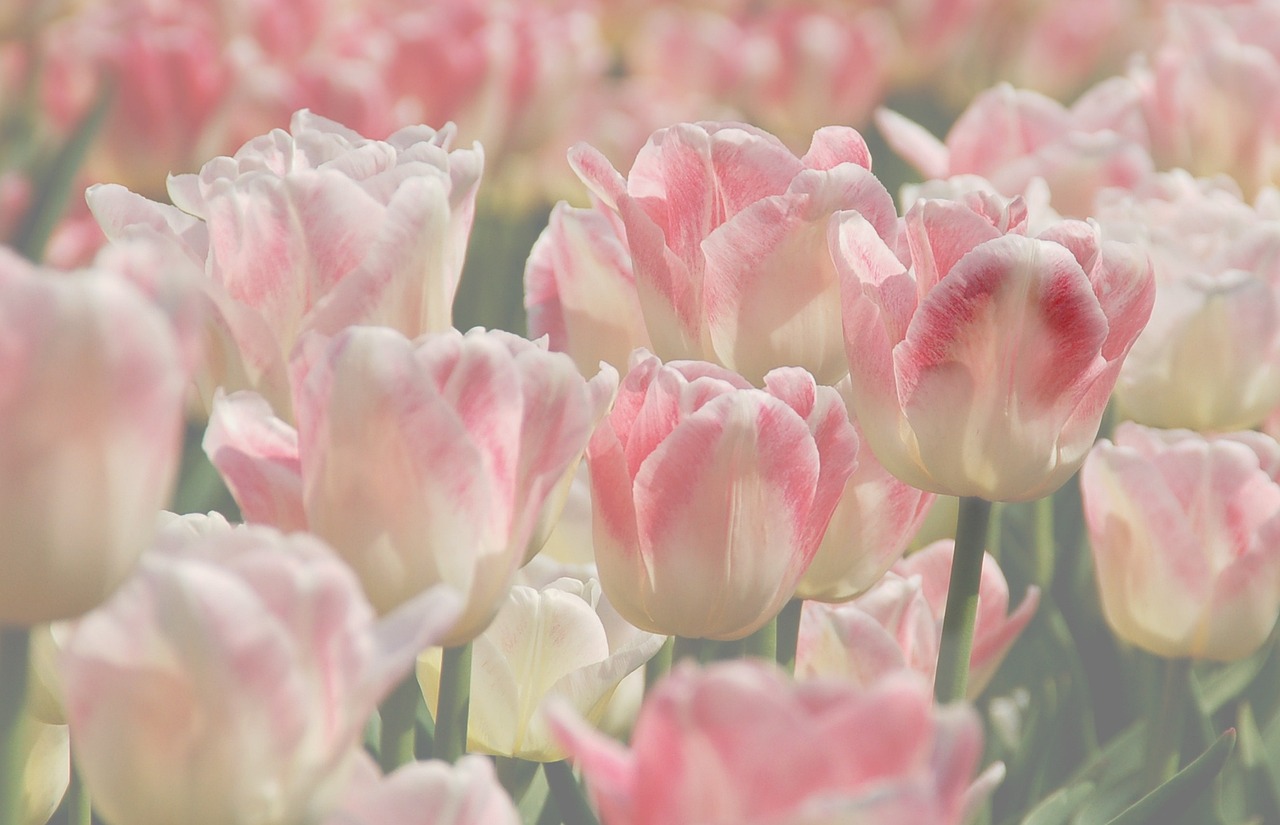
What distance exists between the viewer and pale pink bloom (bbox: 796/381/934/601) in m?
0.69

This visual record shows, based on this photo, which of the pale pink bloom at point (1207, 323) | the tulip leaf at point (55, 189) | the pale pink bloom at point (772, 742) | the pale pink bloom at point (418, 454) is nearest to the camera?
the pale pink bloom at point (772, 742)

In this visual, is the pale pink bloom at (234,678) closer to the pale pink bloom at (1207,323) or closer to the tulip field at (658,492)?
the tulip field at (658,492)

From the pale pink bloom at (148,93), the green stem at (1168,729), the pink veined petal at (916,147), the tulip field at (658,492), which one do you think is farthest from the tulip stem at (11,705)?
A: the pale pink bloom at (148,93)

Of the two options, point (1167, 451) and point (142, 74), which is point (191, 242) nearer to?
point (1167, 451)

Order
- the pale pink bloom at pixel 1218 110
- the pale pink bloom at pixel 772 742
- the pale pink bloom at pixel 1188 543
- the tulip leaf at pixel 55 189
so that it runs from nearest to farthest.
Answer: the pale pink bloom at pixel 772 742, the pale pink bloom at pixel 1188 543, the pale pink bloom at pixel 1218 110, the tulip leaf at pixel 55 189

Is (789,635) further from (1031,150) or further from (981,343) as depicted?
(1031,150)

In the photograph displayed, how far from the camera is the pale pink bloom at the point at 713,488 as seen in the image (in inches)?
23.2

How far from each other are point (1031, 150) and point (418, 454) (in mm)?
853

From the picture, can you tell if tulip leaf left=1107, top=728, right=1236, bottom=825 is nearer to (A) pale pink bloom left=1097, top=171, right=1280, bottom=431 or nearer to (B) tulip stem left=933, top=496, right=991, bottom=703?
(B) tulip stem left=933, top=496, right=991, bottom=703

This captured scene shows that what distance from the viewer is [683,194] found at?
696 mm

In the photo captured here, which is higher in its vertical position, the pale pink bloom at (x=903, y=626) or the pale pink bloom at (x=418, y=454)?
the pale pink bloom at (x=418, y=454)

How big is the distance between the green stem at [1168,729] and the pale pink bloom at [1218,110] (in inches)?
27.5

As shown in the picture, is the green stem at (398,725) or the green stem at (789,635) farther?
the green stem at (789,635)

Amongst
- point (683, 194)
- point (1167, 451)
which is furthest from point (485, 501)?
point (1167, 451)
